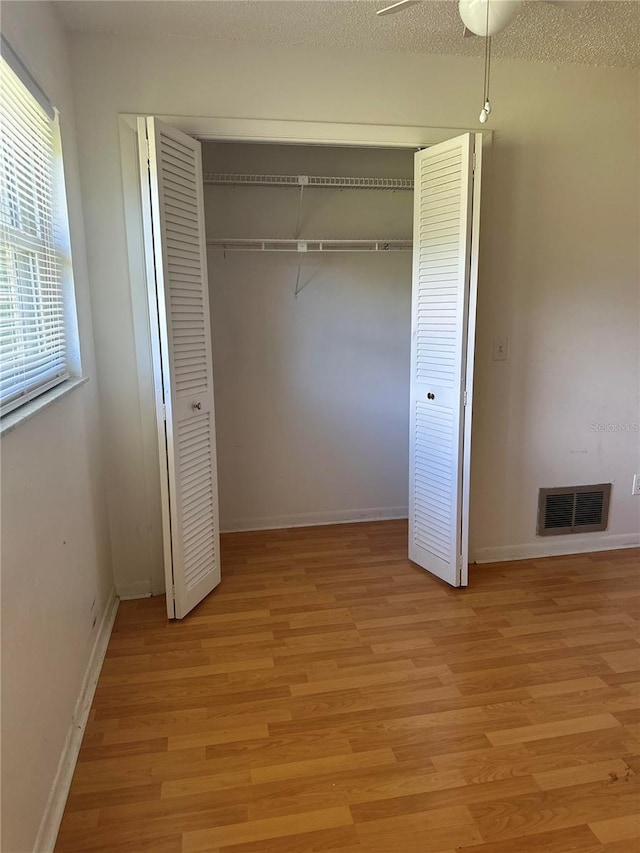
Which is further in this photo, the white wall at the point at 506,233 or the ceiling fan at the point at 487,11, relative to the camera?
the white wall at the point at 506,233

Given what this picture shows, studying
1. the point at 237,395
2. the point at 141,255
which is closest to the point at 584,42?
the point at 141,255

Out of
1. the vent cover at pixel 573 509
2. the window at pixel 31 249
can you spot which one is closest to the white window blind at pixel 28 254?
the window at pixel 31 249

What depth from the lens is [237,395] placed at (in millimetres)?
3590

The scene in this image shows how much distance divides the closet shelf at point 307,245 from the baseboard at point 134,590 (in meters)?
1.96

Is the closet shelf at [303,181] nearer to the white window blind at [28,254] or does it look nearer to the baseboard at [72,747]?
the white window blind at [28,254]

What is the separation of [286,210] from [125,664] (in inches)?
105

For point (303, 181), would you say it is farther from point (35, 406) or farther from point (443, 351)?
point (35, 406)

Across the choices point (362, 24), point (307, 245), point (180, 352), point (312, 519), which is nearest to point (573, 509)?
point (312, 519)

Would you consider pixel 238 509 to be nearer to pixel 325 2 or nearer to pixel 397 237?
pixel 397 237

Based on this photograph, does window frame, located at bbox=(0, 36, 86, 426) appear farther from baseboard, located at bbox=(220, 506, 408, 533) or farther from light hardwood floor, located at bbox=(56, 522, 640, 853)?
baseboard, located at bbox=(220, 506, 408, 533)

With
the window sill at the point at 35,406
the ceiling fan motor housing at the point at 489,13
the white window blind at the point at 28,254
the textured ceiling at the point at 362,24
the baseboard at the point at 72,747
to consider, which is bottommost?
the baseboard at the point at 72,747

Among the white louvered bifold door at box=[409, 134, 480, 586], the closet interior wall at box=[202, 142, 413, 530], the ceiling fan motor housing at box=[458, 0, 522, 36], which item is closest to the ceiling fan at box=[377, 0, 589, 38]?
the ceiling fan motor housing at box=[458, 0, 522, 36]

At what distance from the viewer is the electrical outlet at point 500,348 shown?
3.04 m

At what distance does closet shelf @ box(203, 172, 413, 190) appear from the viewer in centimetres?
319
